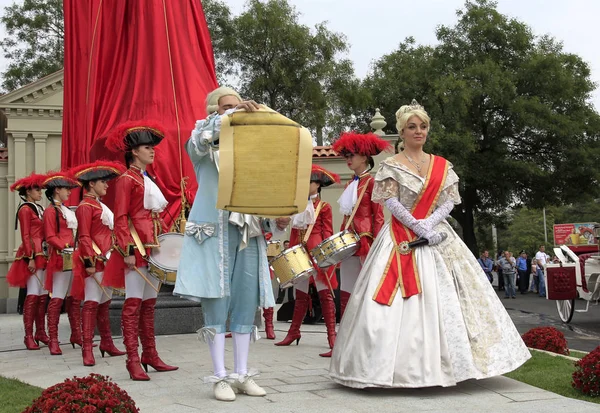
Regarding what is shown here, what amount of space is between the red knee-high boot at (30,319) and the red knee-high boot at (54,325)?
2.30ft

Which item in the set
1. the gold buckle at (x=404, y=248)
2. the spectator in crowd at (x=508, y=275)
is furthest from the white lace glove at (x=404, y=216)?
the spectator in crowd at (x=508, y=275)

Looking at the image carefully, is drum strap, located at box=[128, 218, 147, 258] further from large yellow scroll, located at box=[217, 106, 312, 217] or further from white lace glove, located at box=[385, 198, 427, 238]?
white lace glove, located at box=[385, 198, 427, 238]

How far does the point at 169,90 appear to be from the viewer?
10.5 metres

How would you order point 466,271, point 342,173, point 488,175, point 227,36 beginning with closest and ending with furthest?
1. point 466,271
2. point 342,173
3. point 227,36
4. point 488,175

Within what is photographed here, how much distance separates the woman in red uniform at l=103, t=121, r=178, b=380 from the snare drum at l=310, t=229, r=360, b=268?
146 centimetres

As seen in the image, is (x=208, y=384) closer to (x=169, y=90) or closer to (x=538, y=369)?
(x=538, y=369)

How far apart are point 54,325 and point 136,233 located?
2665 mm

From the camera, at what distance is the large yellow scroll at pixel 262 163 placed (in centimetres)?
471

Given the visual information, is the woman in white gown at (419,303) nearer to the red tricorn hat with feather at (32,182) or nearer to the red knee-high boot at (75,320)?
the red knee-high boot at (75,320)

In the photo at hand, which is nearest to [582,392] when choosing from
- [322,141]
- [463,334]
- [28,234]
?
[463,334]

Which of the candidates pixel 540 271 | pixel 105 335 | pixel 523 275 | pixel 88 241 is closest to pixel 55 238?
pixel 88 241

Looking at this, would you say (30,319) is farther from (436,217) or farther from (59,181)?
(436,217)

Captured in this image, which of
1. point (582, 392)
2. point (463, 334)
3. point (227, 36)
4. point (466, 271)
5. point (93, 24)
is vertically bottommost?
point (582, 392)

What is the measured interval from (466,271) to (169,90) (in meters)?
6.03
